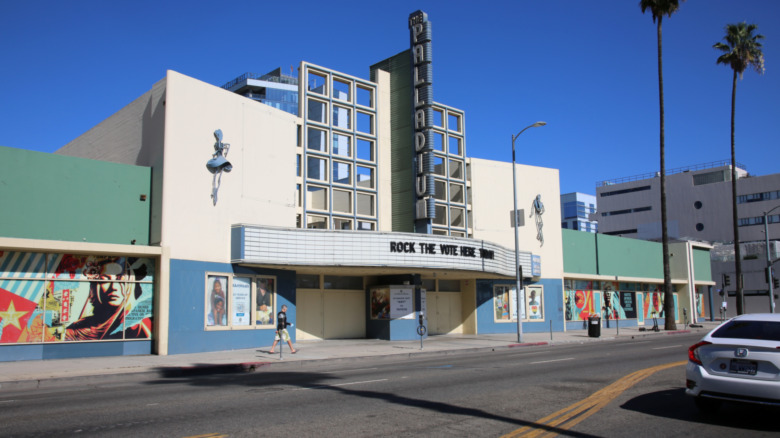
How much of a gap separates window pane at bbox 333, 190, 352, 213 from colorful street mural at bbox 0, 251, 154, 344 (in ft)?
31.5

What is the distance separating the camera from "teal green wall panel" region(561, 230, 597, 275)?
39.6 m

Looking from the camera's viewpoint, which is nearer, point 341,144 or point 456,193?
point 341,144

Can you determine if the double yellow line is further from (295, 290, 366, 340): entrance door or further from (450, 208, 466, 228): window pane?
(450, 208, 466, 228): window pane

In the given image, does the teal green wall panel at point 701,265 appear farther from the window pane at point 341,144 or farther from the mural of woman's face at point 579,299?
the window pane at point 341,144

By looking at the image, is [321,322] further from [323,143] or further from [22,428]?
[22,428]

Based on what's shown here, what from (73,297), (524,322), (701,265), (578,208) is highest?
(578,208)

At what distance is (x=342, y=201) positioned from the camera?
95.6 ft

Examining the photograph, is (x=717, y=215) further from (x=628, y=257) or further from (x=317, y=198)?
(x=317, y=198)

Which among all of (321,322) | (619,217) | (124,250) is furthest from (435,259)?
(619,217)

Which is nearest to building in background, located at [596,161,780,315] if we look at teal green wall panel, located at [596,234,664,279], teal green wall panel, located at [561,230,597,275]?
teal green wall panel, located at [596,234,664,279]

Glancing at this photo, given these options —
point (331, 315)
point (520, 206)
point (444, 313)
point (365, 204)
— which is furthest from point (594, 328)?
point (331, 315)

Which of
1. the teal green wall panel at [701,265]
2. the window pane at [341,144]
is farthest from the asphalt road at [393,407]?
the teal green wall panel at [701,265]

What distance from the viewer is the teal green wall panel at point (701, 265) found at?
52.6 metres

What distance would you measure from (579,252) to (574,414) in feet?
107
